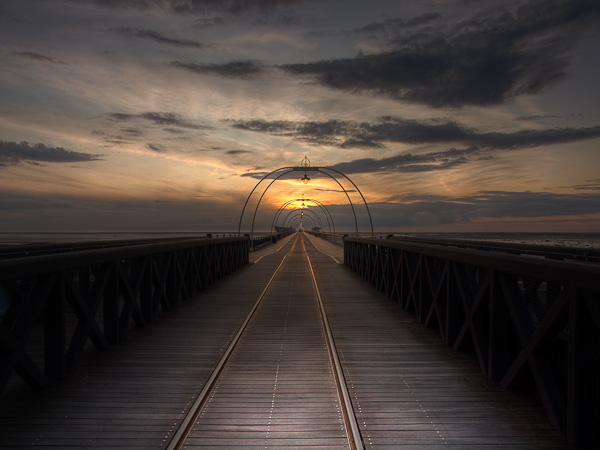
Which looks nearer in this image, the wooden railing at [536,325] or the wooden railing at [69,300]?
the wooden railing at [536,325]

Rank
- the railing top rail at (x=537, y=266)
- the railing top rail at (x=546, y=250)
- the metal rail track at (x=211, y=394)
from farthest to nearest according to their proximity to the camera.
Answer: the railing top rail at (x=546, y=250)
the metal rail track at (x=211, y=394)
the railing top rail at (x=537, y=266)

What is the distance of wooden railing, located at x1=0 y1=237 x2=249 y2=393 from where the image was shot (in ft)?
13.2

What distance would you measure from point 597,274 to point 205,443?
118 inches

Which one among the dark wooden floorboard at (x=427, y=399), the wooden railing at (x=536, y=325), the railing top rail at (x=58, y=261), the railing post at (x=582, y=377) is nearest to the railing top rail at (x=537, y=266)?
the wooden railing at (x=536, y=325)

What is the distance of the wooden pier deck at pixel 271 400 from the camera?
3590 mm

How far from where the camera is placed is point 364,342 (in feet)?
22.2

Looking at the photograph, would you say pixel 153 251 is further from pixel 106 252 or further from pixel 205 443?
pixel 205 443

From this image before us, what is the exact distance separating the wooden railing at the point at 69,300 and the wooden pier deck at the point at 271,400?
0.28m

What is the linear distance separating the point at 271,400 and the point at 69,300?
97.7 inches

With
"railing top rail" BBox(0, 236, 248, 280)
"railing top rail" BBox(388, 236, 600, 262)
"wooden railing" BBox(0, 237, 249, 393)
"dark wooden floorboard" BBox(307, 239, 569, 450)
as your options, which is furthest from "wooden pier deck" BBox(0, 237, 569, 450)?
"railing top rail" BBox(388, 236, 600, 262)

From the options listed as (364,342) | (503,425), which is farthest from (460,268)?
(503,425)

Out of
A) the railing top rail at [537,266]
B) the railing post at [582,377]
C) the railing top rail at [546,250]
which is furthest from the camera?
the railing top rail at [546,250]

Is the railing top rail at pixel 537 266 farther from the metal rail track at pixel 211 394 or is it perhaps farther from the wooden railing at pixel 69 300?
the wooden railing at pixel 69 300

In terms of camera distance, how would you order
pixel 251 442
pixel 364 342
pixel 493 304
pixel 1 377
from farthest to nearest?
pixel 364 342 → pixel 493 304 → pixel 1 377 → pixel 251 442
